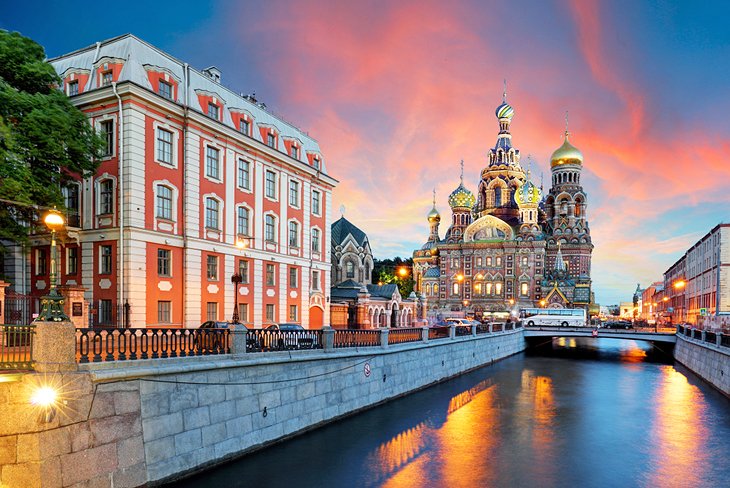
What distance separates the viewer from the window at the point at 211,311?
2758 centimetres

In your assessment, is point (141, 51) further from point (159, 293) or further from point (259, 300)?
point (259, 300)

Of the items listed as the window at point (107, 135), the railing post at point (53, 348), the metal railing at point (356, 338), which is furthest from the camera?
the window at point (107, 135)

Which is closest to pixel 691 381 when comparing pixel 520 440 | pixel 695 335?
pixel 695 335

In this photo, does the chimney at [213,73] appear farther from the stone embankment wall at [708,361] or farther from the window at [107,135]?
the stone embankment wall at [708,361]

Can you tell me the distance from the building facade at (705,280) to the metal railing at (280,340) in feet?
115

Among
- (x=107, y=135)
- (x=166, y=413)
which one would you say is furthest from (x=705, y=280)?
(x=166, y=413)

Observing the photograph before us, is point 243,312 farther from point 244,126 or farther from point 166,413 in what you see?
point 166,413

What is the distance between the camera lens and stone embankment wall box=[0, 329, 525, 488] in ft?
37.1

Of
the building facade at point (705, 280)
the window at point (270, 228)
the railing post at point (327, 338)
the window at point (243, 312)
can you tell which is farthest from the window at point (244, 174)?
the building facade at point (705, 280)

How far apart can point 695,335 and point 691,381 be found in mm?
6261

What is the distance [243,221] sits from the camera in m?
30.5

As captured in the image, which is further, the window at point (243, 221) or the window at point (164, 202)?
the window at point (243, 221)

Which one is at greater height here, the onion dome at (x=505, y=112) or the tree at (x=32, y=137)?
the onion dome at (x=505, y=112)

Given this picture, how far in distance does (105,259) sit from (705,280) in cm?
6165
